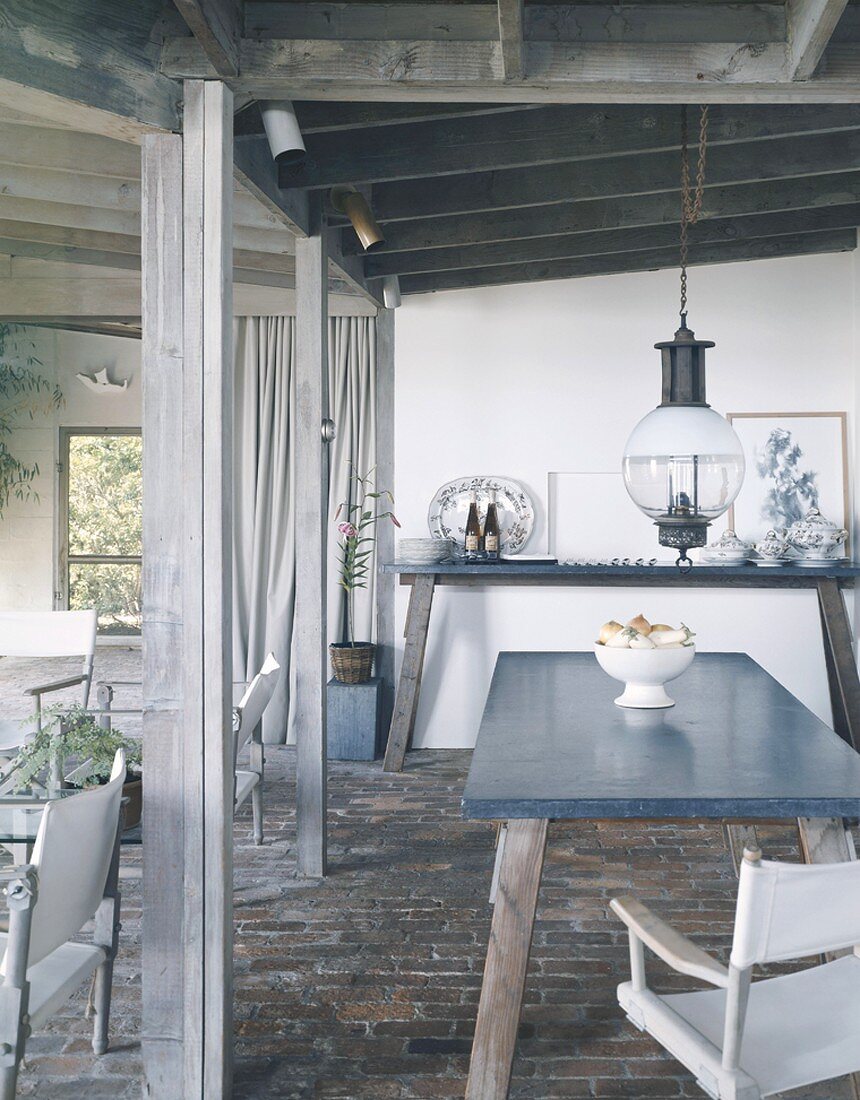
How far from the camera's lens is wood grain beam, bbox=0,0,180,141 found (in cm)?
218

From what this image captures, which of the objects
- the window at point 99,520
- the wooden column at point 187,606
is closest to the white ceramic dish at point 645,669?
the wooden column at point 187,606

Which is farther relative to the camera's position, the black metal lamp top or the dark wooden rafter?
the black metal lamp top

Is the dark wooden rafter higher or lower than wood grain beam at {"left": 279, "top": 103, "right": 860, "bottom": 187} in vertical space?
lower

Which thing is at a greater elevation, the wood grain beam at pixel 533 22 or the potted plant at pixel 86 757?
the wood grain beam at pixel 533 22

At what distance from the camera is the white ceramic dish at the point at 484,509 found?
5.95 m

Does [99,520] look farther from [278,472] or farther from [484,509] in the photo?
[484,509]

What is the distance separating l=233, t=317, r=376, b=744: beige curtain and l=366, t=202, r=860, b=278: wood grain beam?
0.81m

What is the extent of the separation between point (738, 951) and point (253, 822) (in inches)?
126

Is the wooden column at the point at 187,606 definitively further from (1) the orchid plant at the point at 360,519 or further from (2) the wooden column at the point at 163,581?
(1) the orchid plant at the point at 360,519

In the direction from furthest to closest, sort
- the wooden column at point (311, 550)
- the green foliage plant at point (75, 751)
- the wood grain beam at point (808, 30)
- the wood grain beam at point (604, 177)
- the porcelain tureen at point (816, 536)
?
the porcelain tureen at point (816, 536)
the wood grain beam at point (604, 177)
the wooden column at point (311, 550)
the green foliage plant at point (75, 751)
the wood grain beam at point (808, 30)

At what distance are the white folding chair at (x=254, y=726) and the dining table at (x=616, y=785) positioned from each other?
3.28ft

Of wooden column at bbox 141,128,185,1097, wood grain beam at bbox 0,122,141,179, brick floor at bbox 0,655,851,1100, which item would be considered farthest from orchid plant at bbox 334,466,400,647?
wooden column at bbox 141,128,185,1097

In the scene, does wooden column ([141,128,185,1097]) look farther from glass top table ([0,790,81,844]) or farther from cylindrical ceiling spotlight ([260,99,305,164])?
cylindrical ceiling spotlight ([260,99,305,164])

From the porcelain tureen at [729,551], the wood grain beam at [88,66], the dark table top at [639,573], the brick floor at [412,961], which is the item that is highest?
the wood grain beam at [88,66]
